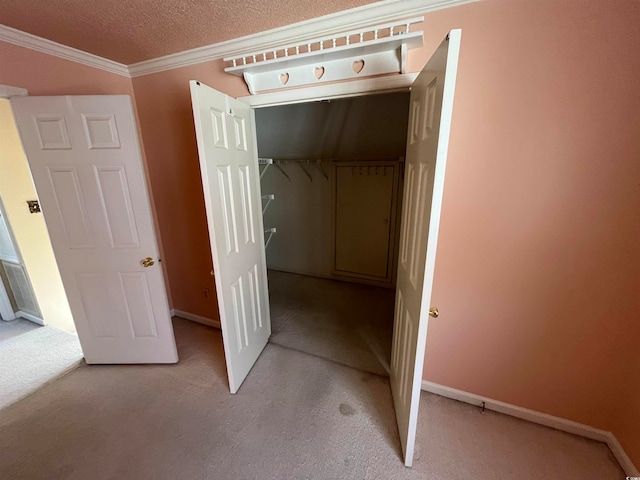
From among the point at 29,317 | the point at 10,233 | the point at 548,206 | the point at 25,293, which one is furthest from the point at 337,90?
the point at 29,317

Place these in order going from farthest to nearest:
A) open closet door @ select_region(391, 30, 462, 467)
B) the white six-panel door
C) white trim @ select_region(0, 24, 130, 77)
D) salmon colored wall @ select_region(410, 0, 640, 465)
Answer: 1. the white six-panel door
2. white trim @ select_region(0, 24, 130, 77)
3. salmon colored wall @ select_region(410, 0, 640, 465)
4. open closet door @ select_region(391, 30, 462, 467)

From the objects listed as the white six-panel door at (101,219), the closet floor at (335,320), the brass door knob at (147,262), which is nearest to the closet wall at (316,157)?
the closet floor at (335,320)

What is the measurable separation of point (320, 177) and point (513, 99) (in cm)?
243

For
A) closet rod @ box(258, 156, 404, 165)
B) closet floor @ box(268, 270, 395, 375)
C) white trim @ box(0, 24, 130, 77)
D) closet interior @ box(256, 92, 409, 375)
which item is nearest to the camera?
white trim @ box(0, 24, 130, 77)

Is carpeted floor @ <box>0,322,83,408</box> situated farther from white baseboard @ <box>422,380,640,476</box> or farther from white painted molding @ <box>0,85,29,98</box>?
white baseboard @ <box>422,380,640,476</box>

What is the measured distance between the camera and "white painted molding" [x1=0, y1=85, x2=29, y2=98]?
1504 millimetres

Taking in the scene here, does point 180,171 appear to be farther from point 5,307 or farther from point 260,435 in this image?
point 5,307

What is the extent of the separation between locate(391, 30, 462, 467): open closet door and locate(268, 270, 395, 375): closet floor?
59cm

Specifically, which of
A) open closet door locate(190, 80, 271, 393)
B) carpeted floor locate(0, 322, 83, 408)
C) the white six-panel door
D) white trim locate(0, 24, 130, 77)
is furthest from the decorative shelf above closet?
carpeted floor locate(0, 322, 83, 408)

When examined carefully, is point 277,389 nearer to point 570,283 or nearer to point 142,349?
point 142,349

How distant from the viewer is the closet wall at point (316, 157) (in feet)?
7.92

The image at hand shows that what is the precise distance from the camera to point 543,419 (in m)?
1.53

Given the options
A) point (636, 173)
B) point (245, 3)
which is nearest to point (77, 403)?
point (245, 3)

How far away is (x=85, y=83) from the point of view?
1874 millimetres
